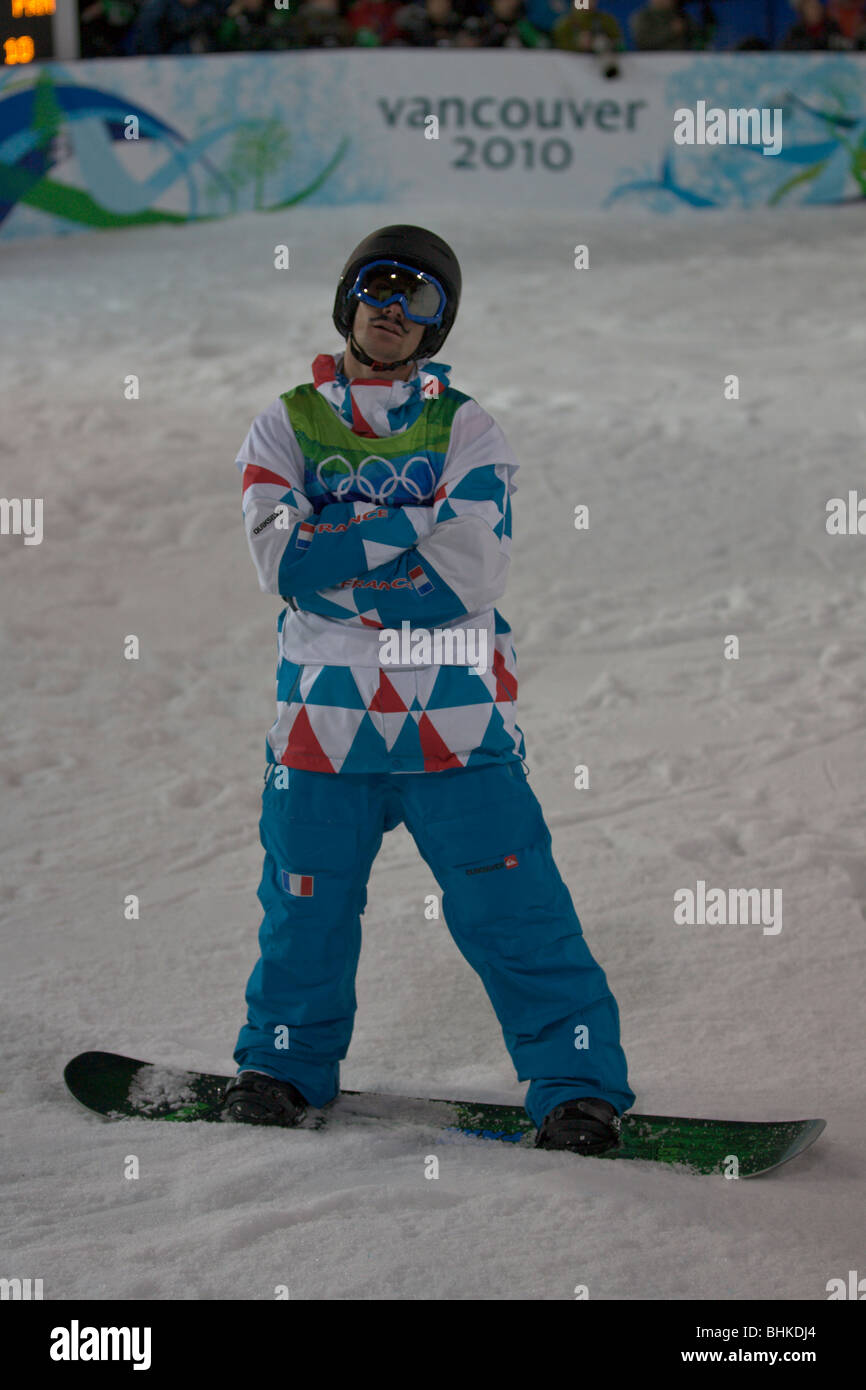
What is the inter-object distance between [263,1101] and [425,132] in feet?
32.7

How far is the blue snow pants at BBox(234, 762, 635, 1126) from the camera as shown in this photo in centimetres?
276

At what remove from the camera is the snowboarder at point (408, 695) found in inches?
107

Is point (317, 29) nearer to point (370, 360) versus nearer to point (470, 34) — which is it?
point (470, 34)

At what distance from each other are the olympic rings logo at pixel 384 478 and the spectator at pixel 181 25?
10.1m

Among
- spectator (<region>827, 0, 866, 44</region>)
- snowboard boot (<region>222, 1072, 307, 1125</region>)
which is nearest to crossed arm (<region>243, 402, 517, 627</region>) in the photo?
snowboard boot (<region>222, 1072, 307, 1125</region>)

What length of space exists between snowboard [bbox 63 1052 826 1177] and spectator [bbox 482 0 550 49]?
10087mm

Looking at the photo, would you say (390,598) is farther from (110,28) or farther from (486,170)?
(110,28)

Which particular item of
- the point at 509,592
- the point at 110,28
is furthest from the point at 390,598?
the point at 110,28

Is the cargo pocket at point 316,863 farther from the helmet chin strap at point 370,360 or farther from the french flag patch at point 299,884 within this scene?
the helmet chin strap at point 370,360

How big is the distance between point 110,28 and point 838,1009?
11206 mm

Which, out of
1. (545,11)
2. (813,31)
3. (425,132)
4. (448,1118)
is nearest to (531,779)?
(448,1118)

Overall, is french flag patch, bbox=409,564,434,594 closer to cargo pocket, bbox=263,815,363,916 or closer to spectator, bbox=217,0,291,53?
cargo pocket, bbox=263,815,363,916
